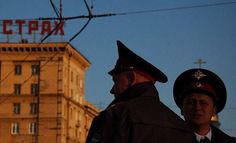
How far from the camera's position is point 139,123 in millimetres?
3746

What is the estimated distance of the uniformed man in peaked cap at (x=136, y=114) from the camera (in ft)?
12.2

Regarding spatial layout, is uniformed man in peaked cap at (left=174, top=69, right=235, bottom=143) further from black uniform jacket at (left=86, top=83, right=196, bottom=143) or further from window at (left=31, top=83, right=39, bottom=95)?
window at (left=31, top=83, right=39, bottom=95)

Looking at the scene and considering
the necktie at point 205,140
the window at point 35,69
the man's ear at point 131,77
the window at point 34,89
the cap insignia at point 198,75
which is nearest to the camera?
the man's ear at point 131,77

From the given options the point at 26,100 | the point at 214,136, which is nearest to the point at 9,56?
the point at 26,100

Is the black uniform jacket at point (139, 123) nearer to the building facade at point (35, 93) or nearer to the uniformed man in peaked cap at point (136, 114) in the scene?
the uniformed man in peaked cap at point (136, 114)

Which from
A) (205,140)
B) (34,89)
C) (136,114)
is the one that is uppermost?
(34,89)

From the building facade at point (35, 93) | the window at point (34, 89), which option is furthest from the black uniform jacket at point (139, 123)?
the window at point (34, 89)

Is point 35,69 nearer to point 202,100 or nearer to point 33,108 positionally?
point 33,108

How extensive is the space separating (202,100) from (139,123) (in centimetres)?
116

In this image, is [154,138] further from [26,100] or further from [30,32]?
[30,32]

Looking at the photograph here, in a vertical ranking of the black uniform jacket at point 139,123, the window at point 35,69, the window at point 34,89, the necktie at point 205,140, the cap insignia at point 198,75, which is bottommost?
the necktie at point 205,140

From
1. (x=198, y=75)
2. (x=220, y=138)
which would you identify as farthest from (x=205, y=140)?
(x=198, y=75)

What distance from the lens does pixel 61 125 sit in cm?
7469

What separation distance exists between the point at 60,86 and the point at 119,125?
2852 inches
